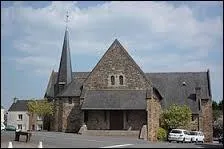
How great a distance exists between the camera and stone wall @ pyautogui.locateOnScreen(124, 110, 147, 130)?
1870 inches

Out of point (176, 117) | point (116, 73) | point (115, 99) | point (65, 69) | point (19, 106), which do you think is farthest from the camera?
point (19, 106)

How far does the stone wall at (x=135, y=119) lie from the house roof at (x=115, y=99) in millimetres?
1371

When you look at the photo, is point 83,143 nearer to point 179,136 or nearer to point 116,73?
point 179,136

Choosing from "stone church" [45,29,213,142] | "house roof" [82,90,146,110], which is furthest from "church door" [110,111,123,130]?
"house roof" [82,90,146,110]

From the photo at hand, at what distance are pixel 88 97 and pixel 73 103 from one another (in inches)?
224

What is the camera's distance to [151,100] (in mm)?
47594

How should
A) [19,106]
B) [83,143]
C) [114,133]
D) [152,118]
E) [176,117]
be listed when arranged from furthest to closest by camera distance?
[19,106] → [176,117] → [152,118] → [114,133] → [83,143]

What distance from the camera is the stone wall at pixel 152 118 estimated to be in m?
46.7

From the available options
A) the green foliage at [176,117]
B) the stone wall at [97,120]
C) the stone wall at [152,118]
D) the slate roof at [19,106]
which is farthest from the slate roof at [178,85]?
the slate roof at [19,106]

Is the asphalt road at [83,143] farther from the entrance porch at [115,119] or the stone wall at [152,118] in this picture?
the entrance porch at [115,119]

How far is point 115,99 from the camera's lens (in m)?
48.2

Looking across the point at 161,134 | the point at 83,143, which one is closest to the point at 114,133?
the point at 161,134

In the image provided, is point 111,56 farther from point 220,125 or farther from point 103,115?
point 220,125

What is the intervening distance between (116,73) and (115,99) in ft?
11.4
